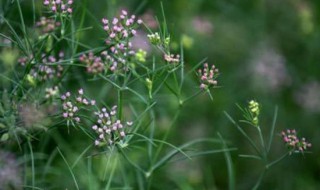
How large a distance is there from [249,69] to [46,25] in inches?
63.1

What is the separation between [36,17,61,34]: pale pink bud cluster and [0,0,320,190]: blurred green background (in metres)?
0.86

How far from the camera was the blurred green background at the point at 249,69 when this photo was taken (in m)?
2.79

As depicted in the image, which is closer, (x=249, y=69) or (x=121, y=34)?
(x=121, y=34)

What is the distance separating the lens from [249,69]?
10.2 ft

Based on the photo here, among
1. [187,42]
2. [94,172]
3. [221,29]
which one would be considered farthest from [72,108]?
[221,29]

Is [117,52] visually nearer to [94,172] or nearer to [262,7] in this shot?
[94,172]

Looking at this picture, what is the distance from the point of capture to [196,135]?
9.60 feet

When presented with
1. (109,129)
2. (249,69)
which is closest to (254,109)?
(109,129)

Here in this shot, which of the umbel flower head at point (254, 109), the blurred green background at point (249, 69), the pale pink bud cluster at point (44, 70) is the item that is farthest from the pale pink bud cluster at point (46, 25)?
the blurred green background at point (249, 69)

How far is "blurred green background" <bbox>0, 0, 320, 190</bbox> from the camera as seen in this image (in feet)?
9.14

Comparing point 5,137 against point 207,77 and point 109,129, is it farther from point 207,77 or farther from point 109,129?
point 207,77

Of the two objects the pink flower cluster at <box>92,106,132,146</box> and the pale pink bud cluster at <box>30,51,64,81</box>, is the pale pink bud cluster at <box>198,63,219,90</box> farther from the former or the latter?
the pale pink bud cluster at <box>30,51,64,81</box>

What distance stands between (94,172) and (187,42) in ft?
2.41

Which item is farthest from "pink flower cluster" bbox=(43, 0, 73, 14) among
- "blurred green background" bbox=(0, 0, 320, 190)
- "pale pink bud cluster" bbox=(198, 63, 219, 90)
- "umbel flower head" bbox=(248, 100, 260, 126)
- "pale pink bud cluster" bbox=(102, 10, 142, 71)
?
"blurred green background" bbox=(0, 0, 320, 190)
